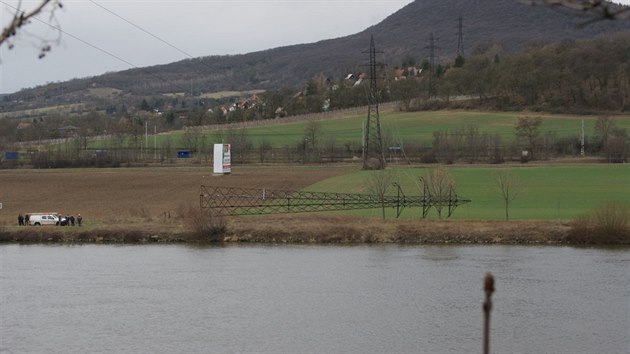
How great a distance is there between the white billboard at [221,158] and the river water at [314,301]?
44.3 m

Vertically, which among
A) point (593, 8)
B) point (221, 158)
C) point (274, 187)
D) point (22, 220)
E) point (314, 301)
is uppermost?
point (593, 8)

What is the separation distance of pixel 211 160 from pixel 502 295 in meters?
88.3

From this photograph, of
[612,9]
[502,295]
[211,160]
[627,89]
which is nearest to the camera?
[612,9]

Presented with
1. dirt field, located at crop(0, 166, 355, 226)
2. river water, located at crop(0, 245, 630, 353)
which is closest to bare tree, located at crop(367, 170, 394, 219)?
dirt field, located at crop(0, 166, 355, 226)

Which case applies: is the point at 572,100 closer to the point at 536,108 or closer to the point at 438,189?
the point at 536,108

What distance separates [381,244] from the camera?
163ft

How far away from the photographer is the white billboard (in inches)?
3543

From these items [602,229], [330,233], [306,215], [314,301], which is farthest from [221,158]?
[314,301]

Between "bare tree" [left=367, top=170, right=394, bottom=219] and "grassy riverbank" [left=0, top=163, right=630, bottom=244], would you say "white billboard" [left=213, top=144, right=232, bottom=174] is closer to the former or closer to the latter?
"grassy riverbank" [left=0, top=163, right=630, bottom=244]

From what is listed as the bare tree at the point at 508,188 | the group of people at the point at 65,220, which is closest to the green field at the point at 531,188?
the bare tree at the point at 508,188

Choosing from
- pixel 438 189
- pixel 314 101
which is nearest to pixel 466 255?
pixel 438 189

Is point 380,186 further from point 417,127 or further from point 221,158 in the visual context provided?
point 417,127

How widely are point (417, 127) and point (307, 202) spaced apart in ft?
253

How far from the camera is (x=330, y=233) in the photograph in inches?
2030
